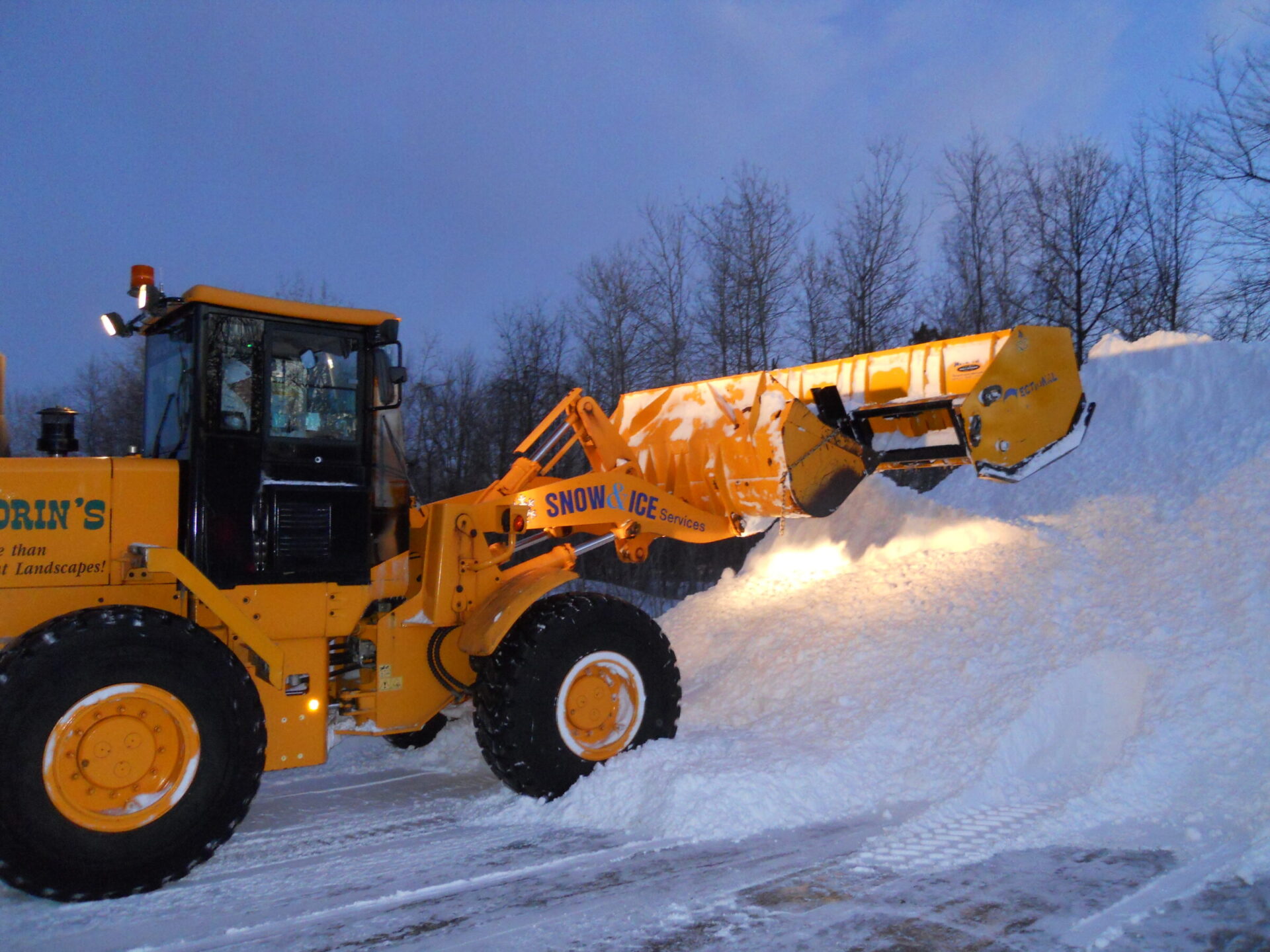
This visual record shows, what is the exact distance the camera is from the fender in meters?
5.25

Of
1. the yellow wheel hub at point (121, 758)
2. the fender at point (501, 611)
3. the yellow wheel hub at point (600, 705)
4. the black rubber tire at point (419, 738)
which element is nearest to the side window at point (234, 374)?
the yellow wheel hub at point (121, 758)

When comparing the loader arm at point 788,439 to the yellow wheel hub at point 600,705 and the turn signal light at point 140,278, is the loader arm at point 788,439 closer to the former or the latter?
the yellow wheel hub at point 600,705

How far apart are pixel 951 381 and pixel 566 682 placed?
3468 millimetres

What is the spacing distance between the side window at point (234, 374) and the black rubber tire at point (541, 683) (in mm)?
1848

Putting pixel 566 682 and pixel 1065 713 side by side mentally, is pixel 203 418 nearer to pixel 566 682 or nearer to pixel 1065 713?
pixel 566 682

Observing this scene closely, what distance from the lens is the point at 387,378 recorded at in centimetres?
498

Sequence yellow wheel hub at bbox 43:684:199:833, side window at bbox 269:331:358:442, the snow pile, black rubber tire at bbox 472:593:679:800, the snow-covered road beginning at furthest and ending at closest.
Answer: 1. black rubber tire at bbox 472:593:679:800
2. the snow pile
3. side window at bbox 269:331:358:442
4. yellow wheel hub at bbox 43:684:199:833
5. the snow-covered road

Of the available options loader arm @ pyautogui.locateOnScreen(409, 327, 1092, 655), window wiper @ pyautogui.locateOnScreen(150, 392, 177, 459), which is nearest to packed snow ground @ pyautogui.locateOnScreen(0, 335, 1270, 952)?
loader arm @ pyautogui.locateOnScreen(409, 327, 1092, 655)

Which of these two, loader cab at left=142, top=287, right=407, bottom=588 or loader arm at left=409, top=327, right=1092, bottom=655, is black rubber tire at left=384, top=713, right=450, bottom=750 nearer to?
loader arm at left=409, top=327, right=1092, bottom=655

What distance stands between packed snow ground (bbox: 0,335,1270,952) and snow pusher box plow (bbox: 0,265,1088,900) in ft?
1.37

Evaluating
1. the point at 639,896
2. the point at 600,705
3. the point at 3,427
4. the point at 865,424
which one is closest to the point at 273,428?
the point at 3,427

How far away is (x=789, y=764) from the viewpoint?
211 inches

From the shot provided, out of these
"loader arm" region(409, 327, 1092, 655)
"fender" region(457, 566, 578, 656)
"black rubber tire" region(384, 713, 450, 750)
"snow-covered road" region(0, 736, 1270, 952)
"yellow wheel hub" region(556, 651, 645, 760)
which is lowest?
"snow-covered road" region(0, 736, 1270, 952)

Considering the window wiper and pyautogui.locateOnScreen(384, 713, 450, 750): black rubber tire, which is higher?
the window wiper
